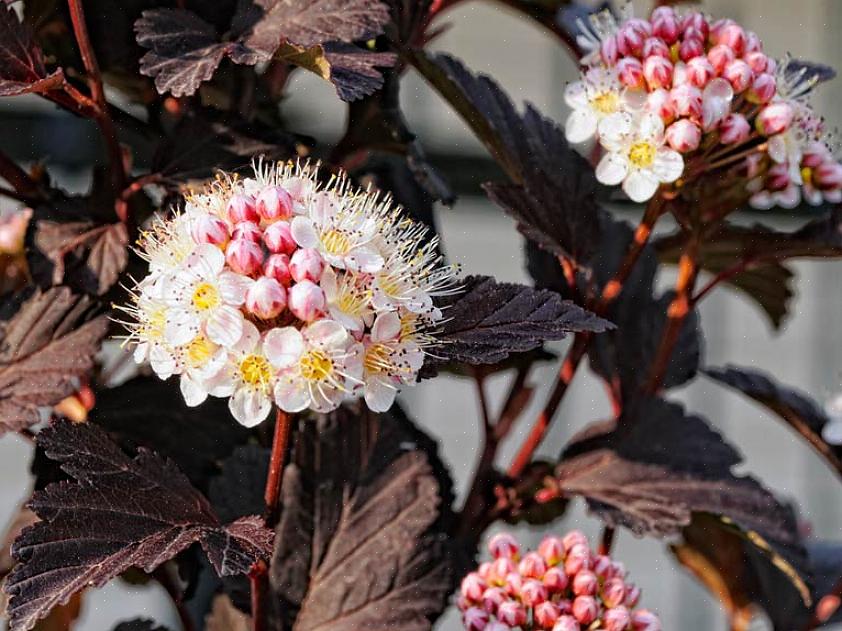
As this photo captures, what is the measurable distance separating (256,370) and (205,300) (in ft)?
0.10

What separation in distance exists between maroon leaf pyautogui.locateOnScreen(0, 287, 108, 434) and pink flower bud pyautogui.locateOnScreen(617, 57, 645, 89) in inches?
11.1

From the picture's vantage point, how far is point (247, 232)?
42 centimetres

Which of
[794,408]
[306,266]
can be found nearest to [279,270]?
[306,266]

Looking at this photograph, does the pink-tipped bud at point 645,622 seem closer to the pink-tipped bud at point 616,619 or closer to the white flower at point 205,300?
the pink-tipped bud at point 616,619

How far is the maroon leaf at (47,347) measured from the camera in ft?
1.76

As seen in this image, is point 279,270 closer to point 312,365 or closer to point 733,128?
point 312,365

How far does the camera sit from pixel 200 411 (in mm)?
606

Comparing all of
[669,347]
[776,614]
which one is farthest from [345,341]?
[776,614]

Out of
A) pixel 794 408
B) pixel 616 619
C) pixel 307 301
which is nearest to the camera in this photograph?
pixel 307 301

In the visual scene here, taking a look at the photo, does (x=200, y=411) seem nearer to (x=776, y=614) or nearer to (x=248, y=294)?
(x=248, y=294)

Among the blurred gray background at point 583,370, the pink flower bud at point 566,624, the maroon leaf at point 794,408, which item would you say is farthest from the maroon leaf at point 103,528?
the blurred gray background at point 583,370

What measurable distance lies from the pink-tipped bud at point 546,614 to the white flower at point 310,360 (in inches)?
6.5

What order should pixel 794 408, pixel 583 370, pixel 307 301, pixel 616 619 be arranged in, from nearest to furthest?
1. pixel 307 301
2. pixel 616 619
3. pixel 794 408
4. pixel 583 370

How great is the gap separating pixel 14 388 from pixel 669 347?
1.19ft
